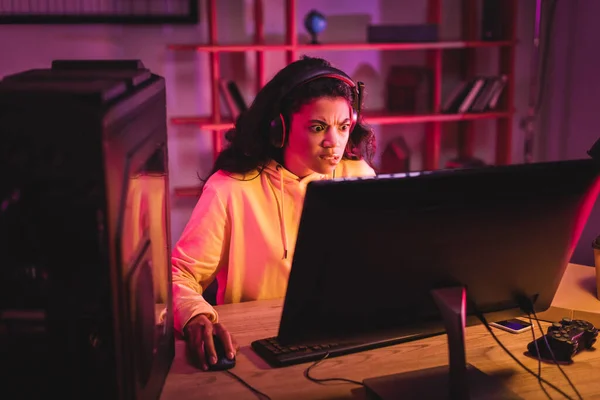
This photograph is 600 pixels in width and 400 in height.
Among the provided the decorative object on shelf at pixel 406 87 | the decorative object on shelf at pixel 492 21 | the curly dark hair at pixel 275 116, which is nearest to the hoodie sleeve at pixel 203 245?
the curly dark hair at pixel 275 116

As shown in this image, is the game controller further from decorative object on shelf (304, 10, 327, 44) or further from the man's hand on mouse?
decorative object on shelf (304, 10, 327, 44)

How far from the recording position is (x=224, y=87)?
3.45 m

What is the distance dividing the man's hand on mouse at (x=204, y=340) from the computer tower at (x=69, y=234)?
0.34 metres

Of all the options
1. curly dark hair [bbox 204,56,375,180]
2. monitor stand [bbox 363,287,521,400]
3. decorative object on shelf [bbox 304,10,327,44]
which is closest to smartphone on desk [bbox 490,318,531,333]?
monitor stand [bbox 363,287,521,400]

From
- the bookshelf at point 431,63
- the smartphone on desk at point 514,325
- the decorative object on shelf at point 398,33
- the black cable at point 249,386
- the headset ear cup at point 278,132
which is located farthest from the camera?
the decorative object on shelf at point 398,33

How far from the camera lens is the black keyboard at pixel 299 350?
1284mm

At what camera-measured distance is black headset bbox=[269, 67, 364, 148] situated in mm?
1646

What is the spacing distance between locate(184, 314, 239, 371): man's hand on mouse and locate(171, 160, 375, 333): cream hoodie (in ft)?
1.30

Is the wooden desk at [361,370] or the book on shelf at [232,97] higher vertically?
the book on shelf at [232,97]

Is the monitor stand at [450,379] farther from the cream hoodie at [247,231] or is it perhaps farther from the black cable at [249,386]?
the cream hoodie at [247,231]

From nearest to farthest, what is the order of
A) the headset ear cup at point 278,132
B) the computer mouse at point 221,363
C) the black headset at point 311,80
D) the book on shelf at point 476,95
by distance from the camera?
the computer mouse at point 221,363 → the black headset at point 311,80 → the headset ear cup at point 278,132 → the book on shelf at point 476,95

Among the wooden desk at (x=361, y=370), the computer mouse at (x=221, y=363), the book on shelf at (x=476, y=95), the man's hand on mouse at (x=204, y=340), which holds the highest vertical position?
the book on shelf at (x=476, y=95)

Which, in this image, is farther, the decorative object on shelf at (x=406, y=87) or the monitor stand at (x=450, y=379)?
the decorative object on shelf at (x=406, y=87)

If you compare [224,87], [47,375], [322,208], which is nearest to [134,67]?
[322,208]
